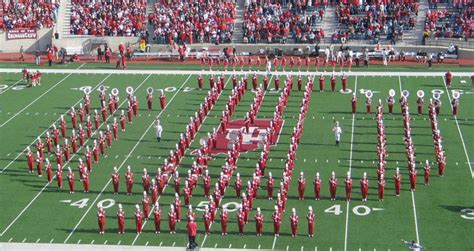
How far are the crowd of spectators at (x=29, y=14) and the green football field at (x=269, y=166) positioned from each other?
24.6 feet

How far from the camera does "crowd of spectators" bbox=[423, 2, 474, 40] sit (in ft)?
153

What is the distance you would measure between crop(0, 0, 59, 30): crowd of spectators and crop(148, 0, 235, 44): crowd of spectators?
451cm

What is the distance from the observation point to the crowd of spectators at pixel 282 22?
4788cm

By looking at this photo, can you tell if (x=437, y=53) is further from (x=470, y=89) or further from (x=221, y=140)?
(x=221, y=140)

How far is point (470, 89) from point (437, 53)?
21.4 feet

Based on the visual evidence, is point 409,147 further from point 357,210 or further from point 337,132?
point 357,210

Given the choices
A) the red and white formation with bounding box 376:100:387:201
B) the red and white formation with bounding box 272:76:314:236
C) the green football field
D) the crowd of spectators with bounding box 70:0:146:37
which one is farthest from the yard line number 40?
the crowd of spectators with bounding box 70:0:146:37

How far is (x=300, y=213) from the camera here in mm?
26641

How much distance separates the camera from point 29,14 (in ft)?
167

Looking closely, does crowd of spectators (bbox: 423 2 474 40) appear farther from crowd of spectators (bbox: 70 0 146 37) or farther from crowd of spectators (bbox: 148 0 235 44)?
crowd of spectators (bbox: 70 0 146 37)

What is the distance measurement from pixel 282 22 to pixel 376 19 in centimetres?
405

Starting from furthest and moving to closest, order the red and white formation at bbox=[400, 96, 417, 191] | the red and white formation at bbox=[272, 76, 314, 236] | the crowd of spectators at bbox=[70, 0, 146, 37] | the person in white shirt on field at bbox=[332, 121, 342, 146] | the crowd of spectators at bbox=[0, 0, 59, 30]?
the crowd of spectators at bbox=[0, 0, 59, 30], the crowd of spectators at bbox=[70, 0, 146, 37], the person in white shirt on field at bbox=[332, 121, 342, 146], the red and white formation at bbox=[400, 96, 417, 191], the red and white formation at bbox=[272, 76, 314, 236]

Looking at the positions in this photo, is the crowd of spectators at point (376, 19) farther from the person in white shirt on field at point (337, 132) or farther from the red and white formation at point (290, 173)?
the person in white shirt on field at point (337, 132)

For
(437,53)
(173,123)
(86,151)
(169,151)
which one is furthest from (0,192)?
(437,53)
